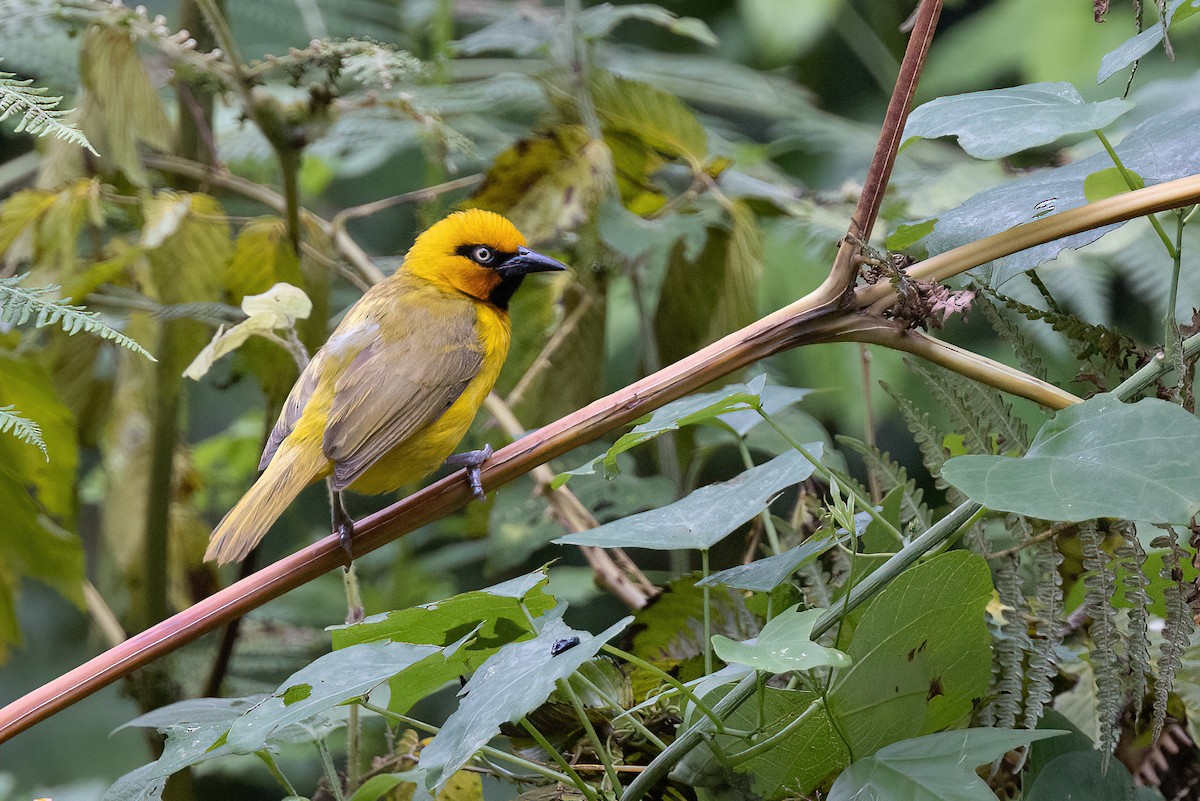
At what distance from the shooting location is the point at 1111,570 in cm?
97

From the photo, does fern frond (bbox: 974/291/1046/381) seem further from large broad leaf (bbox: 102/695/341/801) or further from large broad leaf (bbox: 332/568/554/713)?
large broad leaf (bbox: 102/695/341/801)

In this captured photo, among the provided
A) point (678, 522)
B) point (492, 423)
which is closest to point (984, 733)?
point (678, 522)

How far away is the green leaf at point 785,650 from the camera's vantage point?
77 cm

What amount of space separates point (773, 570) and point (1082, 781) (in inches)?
14.6

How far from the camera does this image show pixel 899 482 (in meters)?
1.22

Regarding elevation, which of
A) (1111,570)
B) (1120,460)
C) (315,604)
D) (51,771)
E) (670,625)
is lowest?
(51,771)

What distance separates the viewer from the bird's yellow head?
214 centimetres

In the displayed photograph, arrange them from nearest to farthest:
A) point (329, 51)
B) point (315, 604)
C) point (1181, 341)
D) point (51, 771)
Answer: point (1181, 341) → point (329, 51) → point (315, 604) → point (51, 771)

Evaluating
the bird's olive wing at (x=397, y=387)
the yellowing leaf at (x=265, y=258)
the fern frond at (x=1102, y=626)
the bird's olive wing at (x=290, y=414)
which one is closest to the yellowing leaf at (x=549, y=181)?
the bird's olive wing at (x=397, y=387)

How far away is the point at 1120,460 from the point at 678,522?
1.48 feet

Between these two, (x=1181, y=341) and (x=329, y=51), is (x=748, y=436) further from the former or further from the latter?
(x=329, y=51)

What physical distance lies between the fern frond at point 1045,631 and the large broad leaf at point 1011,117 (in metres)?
0.39

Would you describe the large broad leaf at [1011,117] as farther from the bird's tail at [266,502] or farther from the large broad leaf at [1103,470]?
the bird's tail at [266,502]

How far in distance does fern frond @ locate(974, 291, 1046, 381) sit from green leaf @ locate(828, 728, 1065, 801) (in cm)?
39
